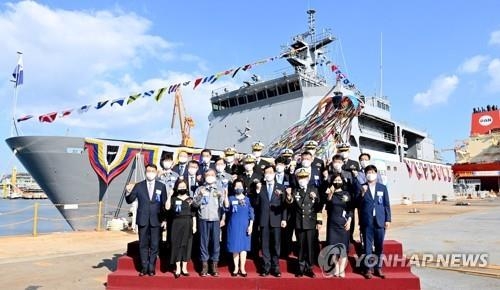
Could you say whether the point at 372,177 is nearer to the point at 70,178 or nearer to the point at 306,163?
the point at 306,163

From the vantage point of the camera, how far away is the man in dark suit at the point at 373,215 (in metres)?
4.96

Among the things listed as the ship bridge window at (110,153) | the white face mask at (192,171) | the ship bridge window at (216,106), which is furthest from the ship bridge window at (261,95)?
the white face mask at (192,171)

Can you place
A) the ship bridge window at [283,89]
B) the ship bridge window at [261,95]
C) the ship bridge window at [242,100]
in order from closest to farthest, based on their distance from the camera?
the ship bridge window at [283,89] < the ship bridge window at [261,95] < the ship bridge window at [242,100]

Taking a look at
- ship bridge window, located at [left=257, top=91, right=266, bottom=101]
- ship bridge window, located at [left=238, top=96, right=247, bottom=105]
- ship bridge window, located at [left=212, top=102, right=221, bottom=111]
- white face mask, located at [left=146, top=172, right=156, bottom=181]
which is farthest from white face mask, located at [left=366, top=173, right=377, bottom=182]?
ship bridge window, located at [left=212, top=102, right=221, bottom=111]

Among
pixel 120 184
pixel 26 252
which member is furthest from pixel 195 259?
pixel 120 184

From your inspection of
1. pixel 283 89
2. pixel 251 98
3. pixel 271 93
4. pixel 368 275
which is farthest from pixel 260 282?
pixel 251 98

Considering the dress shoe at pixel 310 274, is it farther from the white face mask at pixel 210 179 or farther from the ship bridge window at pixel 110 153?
the ship bridge window at pixel 110 153

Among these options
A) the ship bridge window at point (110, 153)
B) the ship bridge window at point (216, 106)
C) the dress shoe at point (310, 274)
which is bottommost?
the dress shoe at point (310, 274)

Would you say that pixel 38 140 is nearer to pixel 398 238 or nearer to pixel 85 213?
pixel 85 213

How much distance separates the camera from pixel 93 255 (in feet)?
25.2

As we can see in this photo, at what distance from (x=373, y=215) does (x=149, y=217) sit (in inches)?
112

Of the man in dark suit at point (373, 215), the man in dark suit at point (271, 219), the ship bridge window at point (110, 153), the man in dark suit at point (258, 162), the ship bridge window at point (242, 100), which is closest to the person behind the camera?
the man in dark suit at point (373, 215)

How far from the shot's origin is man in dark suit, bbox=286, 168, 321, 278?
5.06m

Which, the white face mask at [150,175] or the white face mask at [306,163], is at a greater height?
the white face mask at [306,163]
